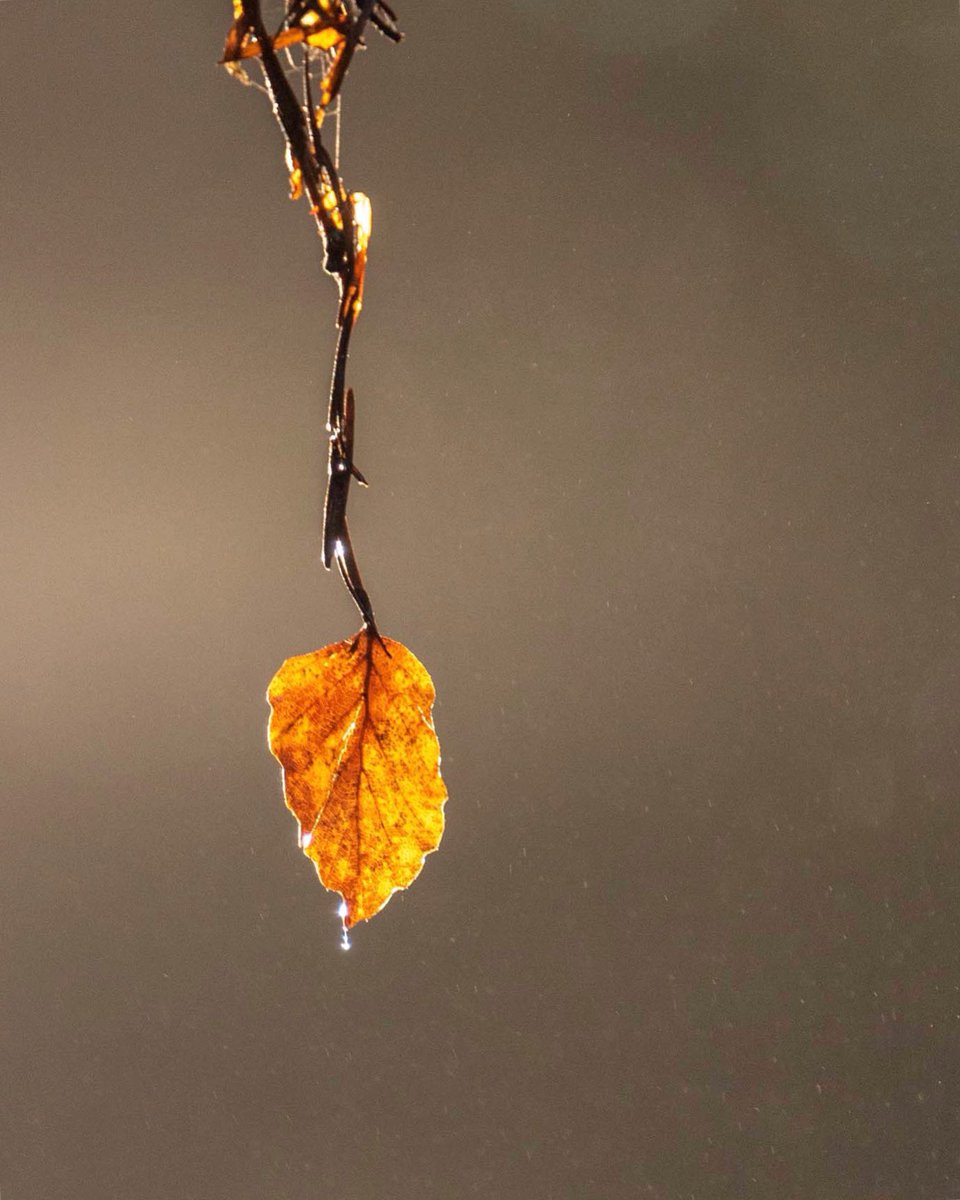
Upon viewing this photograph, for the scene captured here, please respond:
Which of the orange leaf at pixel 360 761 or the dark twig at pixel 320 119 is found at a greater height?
the dark twig at pixel 320 119

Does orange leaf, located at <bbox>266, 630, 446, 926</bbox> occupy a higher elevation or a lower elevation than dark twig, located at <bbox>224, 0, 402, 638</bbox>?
lower
